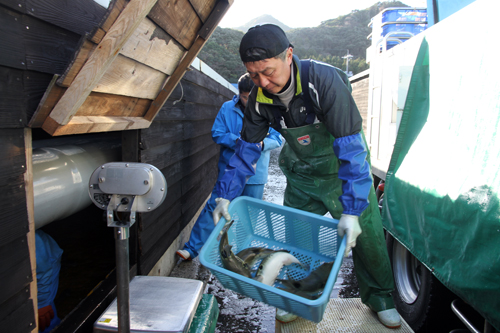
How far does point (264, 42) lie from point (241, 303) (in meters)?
2.35

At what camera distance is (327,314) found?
2.50m

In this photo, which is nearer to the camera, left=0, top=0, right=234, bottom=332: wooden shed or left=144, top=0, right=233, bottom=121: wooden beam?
left=0, top=0, right=234, bottom=332: wooden shed

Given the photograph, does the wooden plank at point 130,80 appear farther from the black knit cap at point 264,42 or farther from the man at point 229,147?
the man at point 229,147

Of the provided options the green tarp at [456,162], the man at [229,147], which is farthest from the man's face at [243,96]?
the green tarp at [456,162]

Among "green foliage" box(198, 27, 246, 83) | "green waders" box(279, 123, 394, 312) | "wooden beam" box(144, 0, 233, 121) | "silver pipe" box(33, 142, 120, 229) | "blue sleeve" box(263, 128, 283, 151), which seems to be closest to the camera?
"silver pipe" box(33, 142, 120, 229)

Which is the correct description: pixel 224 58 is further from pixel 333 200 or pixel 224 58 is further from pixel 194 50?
pixel 333 200

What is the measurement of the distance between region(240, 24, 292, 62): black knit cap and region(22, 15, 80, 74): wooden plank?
3.05 feet

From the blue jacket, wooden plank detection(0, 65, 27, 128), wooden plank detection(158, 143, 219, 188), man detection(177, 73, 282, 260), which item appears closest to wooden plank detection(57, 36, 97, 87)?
wooden plank detection(0, 65, 27, 128)

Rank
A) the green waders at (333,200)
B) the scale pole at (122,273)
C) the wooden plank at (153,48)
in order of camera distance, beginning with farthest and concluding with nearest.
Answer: the green waders at (333,200) < the wooden plank at (153,48) < the scale pole at (122,273)

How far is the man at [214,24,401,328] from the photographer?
193 cm

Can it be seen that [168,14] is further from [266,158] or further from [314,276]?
[266,158]

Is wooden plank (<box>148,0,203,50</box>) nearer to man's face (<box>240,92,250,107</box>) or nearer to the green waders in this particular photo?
the green waders

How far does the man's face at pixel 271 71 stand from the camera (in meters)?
1.93

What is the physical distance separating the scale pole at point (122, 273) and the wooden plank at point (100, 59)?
0.64 m
